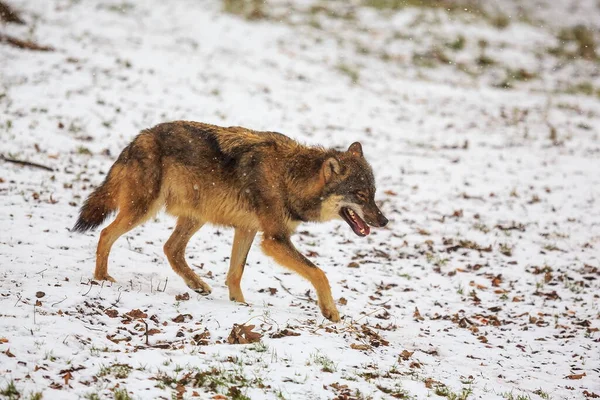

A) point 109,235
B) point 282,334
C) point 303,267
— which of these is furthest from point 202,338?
point 109,235

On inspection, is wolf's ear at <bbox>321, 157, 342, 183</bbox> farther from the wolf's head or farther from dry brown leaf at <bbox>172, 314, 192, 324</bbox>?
dry brown leaf at <bbox>172, 314, 192, 324</bbox>

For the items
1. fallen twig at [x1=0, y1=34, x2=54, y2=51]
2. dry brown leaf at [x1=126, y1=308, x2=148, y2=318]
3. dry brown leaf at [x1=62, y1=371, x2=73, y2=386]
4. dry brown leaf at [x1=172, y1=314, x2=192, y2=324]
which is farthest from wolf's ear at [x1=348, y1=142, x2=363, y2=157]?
fallen twig at [x1=0, y1=34, x2=54, y2=51]

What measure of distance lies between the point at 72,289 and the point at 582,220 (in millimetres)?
9815

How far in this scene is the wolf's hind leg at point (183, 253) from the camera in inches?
309

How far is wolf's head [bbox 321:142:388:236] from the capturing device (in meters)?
7.43

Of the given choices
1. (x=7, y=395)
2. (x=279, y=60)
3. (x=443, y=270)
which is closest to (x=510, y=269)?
(x=443, y=270)

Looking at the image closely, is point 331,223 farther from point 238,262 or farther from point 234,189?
point 234,189

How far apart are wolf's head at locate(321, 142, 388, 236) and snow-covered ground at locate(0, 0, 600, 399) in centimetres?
128

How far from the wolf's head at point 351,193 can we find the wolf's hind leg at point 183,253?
190 cm

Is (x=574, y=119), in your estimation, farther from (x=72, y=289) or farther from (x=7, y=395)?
(x=7, y=395)

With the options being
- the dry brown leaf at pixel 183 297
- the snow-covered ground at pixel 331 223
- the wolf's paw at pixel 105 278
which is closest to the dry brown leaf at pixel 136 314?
the snow-covered ground at pixel 331 223

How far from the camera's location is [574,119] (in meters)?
18.8

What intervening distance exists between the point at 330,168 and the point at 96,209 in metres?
3.00

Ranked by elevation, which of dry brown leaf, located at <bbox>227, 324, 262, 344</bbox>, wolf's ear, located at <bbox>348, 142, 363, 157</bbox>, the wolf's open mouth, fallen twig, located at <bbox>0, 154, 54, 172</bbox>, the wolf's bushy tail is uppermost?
wolf's ear, located at <bbox>348, 142, 363, 157</bbox>
